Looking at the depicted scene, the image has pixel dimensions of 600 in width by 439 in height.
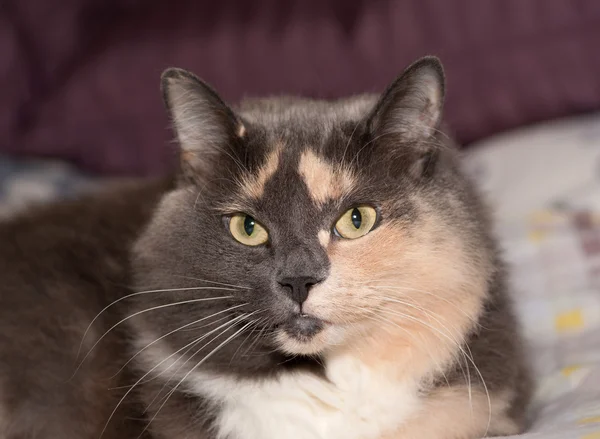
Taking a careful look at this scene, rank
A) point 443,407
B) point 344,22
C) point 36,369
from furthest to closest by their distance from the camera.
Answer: point 344,22, point 36,369, point 443,407

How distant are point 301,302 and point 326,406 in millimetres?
274

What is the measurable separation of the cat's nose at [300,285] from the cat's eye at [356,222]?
123 mm

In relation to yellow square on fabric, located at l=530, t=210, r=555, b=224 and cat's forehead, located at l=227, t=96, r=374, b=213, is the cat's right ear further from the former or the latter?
yellow square on fabric, located at l=530, t=210, r=555, b=224

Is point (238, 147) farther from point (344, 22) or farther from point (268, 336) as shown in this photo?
point (344, 22)

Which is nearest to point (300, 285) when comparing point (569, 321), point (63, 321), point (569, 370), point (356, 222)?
point (356, 222)

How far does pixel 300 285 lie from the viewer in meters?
1.31

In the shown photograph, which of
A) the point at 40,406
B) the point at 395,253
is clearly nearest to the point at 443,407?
the point at 395,253

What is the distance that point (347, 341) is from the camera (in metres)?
1.41

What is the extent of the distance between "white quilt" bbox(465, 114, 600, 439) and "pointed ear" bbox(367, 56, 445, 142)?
656 millimetres

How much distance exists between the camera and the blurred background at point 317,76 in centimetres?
252

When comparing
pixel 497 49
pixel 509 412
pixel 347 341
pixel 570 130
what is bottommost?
pixel 509 412

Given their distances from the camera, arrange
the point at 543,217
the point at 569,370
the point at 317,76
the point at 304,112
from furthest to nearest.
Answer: the point at 317,76, the point at 543,217, the point at 569,370, the point at 304,112

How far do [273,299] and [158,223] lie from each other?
0.38 meters

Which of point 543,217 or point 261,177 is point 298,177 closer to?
point 261,177
